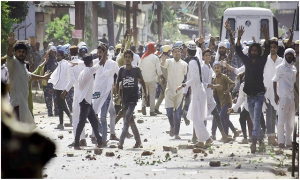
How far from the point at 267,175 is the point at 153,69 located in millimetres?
9984

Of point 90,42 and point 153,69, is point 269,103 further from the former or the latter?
point 90,42

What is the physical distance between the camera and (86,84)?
484 inches

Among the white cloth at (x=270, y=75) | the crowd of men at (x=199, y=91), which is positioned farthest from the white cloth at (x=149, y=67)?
the white cloth at (x=270, y=75)

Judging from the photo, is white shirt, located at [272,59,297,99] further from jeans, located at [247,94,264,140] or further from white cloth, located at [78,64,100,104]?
white cloth, located at [78,64,100,104]

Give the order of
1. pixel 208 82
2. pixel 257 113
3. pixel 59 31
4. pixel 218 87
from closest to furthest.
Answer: pixel 257 113 → pixel 218 87 → pixel 208 82 → pixel 59 31

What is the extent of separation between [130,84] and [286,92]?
2308mm

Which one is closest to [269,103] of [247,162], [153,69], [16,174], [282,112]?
[282,112]

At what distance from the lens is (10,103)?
1071cm

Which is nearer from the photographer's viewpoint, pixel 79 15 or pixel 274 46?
pixel 274 46

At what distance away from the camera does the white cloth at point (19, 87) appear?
10.7m

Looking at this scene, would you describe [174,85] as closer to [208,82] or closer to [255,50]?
[208,82]

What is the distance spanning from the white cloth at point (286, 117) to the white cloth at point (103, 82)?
270 centimetres

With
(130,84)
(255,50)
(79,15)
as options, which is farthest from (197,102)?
(79,15)

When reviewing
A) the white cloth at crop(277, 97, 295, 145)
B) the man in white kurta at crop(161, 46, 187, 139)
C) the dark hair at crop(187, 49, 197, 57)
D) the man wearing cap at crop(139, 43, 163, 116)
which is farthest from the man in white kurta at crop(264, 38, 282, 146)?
the man wearing cap at crop(139, 43, 163, 116)
